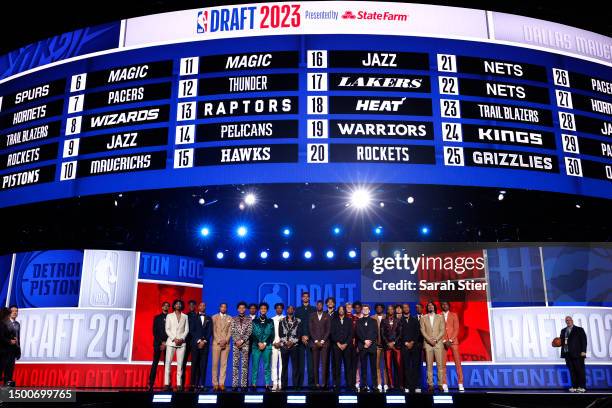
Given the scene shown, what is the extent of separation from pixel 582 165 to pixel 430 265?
4.19 m

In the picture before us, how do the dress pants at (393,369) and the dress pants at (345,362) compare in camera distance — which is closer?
the dress pants at (345,362)

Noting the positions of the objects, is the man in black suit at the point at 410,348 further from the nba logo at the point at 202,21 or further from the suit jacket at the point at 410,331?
the nba logo at the point at 202,21

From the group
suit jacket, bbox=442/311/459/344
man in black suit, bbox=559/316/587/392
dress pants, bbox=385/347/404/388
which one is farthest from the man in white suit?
man in black suit, bbox=559/316/587/392

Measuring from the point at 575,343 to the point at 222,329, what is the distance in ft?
23.9

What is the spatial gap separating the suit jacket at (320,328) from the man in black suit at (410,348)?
1.48m

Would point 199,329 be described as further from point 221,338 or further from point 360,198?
point 360,198

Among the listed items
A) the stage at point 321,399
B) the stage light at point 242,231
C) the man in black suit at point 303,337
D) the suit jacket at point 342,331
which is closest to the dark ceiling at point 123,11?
the stage light at point 242,231

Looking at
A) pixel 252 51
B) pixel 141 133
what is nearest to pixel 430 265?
pixel 252 51

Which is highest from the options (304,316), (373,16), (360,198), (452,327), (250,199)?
(373,16)

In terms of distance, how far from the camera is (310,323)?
1026 centimetres

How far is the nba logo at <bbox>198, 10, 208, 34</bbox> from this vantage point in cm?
1056

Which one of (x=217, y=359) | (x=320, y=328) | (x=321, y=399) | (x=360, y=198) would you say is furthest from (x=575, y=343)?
(x=217, y=359)

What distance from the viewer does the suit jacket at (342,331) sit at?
33.1ft

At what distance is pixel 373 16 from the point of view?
1044 centimetres
